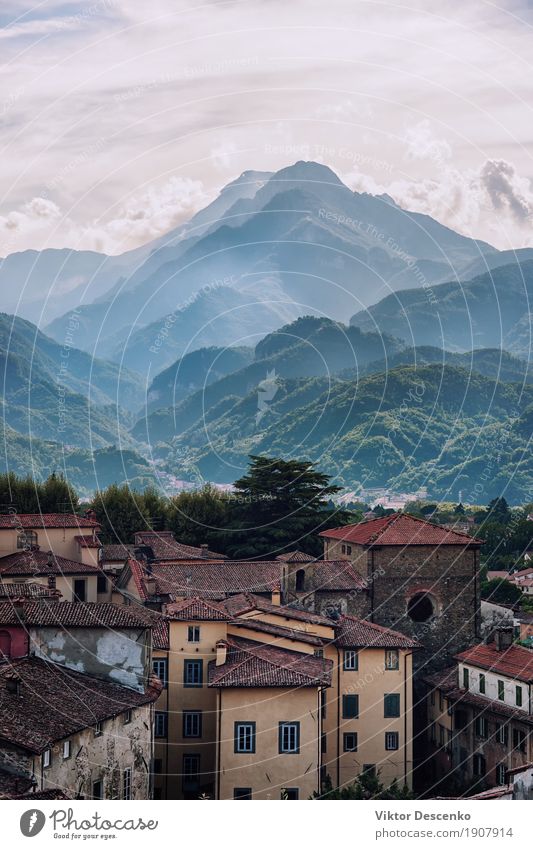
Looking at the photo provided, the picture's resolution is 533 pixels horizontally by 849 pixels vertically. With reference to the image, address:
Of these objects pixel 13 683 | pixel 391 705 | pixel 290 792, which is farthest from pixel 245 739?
pixel 391 705

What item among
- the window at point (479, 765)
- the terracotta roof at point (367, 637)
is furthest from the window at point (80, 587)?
the window at point (479, 765)

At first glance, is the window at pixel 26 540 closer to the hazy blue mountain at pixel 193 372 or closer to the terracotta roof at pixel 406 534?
the terracotta roof at pixel 406 534

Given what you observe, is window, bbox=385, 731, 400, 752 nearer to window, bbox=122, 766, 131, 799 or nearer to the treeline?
window, bbox=122, 766, 131, 799

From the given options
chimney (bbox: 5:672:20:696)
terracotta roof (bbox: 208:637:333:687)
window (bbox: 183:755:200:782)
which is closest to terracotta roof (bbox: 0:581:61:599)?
terracotta roof (bbox: 208:637:333:687)

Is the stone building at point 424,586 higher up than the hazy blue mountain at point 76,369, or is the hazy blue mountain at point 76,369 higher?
the hazy blue mountain at point 76,369

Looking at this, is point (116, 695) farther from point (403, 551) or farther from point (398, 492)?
point (398, 492)

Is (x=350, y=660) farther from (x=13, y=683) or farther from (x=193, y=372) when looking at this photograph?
(x=193, y=372)
